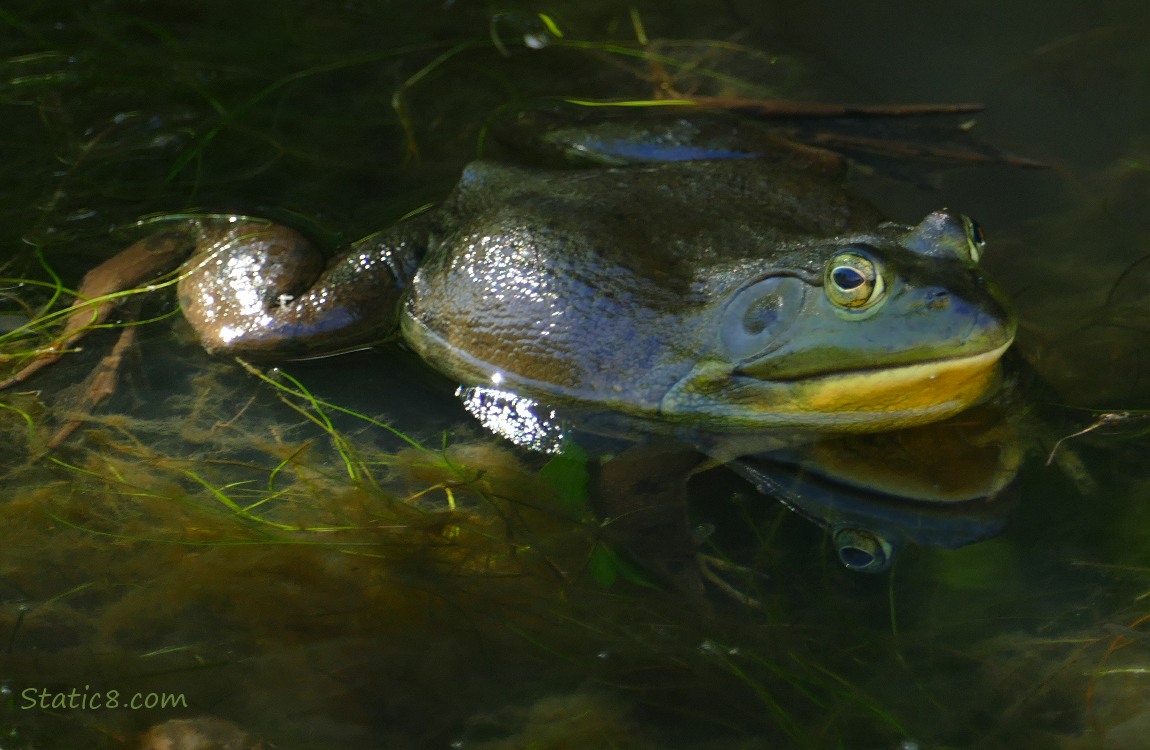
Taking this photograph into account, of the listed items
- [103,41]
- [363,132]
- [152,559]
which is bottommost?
[152,559]

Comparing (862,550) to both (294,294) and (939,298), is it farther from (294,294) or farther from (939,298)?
(294,294)

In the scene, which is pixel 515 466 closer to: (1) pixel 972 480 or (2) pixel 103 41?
(1) pixel 972 480

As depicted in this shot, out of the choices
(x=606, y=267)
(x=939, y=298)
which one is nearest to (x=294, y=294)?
(x=606, y=267)

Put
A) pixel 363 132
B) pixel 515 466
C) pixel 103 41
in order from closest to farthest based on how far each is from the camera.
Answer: pixel 515 466 → pixel 363 132 → pixel 103 41

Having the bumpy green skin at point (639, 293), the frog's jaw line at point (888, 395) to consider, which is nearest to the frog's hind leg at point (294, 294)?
the bumpy green skin at point (639, 293)

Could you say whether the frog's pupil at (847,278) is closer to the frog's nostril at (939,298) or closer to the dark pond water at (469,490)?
the frog's nostril at (939,298)

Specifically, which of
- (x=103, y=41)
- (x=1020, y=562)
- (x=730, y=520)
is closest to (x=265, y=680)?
(x=730, y=520)

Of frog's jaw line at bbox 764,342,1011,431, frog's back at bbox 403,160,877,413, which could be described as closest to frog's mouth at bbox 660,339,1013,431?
frog's jaw line at bbox 764,342,1011,431
